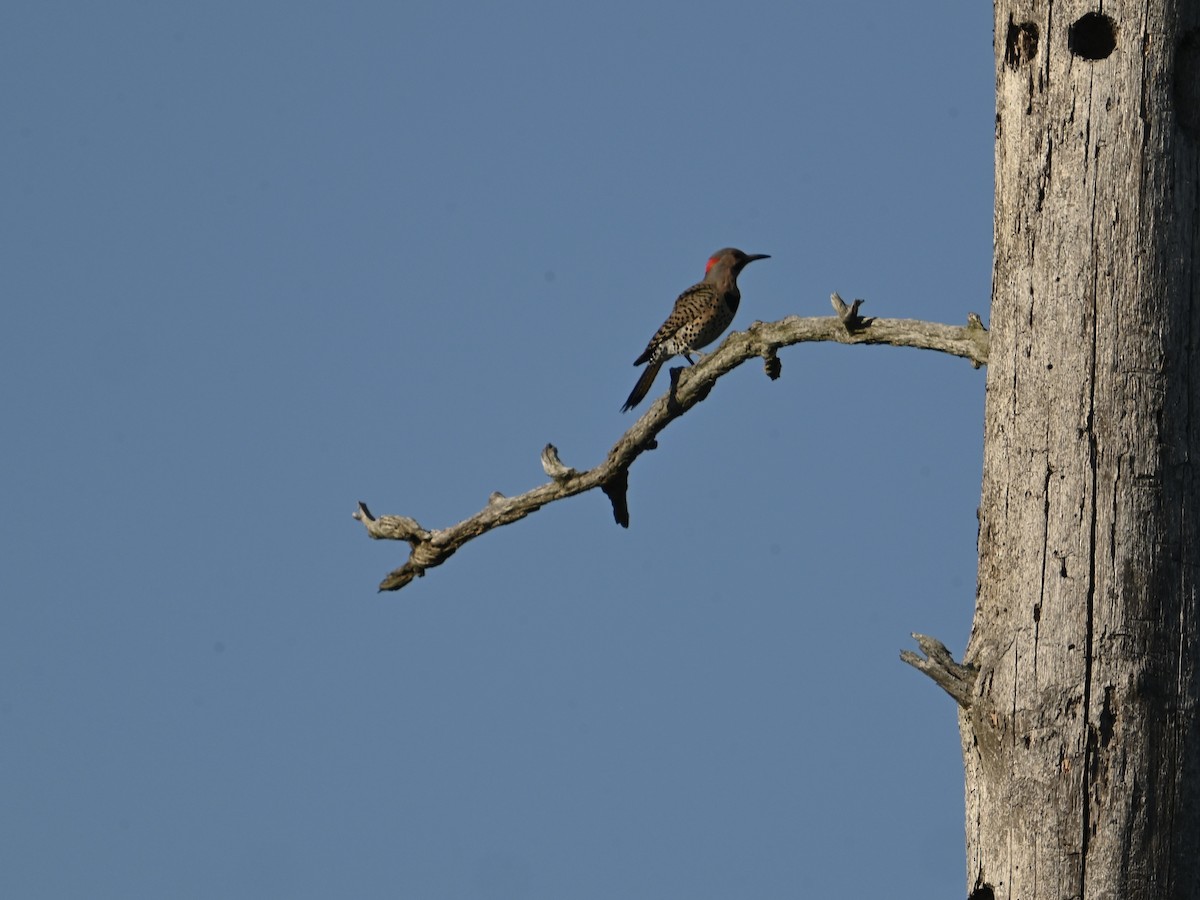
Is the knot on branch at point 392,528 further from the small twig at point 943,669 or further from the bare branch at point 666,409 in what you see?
the small twig at point 943,669

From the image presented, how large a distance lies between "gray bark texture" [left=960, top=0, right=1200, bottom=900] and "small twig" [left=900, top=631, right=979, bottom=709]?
0.04 meters

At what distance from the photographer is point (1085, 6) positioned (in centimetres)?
488

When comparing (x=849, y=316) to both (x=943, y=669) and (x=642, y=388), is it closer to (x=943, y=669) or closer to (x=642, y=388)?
(x=943, y=669)

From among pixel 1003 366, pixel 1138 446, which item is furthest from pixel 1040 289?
pixel 1138 446

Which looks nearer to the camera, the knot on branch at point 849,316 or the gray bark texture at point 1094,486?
the gray bark texture at point 1094,486

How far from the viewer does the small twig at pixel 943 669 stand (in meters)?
4.70

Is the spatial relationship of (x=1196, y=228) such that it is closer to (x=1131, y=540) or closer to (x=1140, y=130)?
(x=1140, y=130)

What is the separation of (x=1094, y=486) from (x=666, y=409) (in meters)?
2.01

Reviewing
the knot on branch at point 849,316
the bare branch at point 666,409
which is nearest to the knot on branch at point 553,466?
the bare branch at point 666,409

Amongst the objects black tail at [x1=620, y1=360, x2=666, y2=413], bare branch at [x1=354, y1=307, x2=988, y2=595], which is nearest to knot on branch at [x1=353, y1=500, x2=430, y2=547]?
bare branch at [x1=354, y1=307, x2=988, y2=595]

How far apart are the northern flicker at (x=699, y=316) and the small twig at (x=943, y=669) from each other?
3628 millimetres

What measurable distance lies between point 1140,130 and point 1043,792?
199 centimetres

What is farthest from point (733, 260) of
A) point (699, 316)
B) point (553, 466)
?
point (553, 466)

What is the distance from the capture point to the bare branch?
5492 mm
